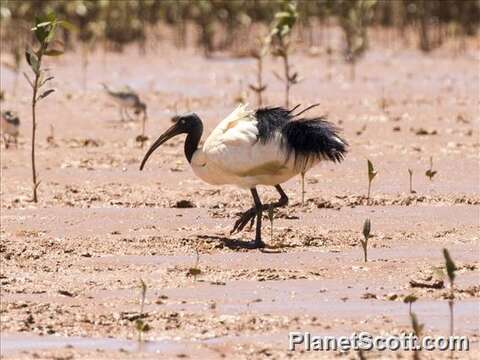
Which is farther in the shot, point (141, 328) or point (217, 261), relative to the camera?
point (217, 261)

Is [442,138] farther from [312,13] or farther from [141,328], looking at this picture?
[312,13]

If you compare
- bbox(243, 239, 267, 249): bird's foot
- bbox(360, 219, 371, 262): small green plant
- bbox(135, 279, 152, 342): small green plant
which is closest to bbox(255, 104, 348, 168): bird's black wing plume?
bbox(243, 239, 267, 249): bird's foot

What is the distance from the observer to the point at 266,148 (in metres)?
10.0

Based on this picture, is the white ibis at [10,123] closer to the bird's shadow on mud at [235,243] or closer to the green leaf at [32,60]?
the green leaf at [32,60]

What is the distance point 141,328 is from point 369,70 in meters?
16.2

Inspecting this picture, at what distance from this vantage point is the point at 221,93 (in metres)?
20.2

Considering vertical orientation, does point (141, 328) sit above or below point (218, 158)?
below

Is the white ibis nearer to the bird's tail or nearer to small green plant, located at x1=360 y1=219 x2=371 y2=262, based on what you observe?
the bird's tail

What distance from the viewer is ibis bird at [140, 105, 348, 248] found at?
32.8 feet

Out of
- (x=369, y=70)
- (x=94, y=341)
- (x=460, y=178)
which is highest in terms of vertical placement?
(x=369, y=70)

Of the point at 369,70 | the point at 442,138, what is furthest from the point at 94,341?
the point at 369,70

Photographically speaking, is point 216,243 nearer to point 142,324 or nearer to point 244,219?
point 244,219

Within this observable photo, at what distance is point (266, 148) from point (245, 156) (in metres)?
0.17

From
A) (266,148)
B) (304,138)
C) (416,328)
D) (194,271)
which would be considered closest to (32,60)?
(266,148)
